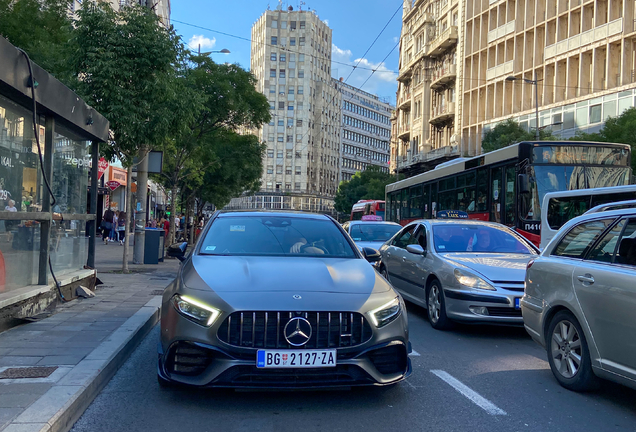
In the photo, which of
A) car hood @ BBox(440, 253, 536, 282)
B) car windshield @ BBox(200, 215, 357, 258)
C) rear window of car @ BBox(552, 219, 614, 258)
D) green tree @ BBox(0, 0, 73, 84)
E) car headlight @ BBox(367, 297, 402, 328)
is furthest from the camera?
green tree @ BBox(0, 0, 73, 84)

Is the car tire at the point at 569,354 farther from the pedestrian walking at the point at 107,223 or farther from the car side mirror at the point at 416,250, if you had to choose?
the pedestrian walking at the point at 107,223

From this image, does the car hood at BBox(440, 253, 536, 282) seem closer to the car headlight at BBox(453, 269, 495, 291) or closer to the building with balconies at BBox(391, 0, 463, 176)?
the car headlight at BBox(453, 269, 495, 291)

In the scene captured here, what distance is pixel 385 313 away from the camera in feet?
15.0

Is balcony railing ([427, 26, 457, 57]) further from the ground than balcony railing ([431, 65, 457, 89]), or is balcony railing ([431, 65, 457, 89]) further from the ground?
balcony railing ([427, 26, 457, 57])

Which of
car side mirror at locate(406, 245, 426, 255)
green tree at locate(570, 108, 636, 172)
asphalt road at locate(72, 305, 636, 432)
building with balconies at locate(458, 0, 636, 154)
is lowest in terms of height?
asphalt road at locate(72, 305, 636, 432)

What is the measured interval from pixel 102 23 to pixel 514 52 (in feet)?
125

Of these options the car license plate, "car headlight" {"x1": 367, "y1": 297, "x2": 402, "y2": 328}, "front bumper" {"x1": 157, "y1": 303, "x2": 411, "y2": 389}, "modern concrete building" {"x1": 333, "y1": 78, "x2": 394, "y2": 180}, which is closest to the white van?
"car headlight" {"x1": 367, "y1": 297, "x2": 402, "y2": 328}

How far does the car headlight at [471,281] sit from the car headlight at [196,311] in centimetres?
404

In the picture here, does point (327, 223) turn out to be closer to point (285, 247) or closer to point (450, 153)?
point (285, 247)

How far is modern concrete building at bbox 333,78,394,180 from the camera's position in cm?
12694

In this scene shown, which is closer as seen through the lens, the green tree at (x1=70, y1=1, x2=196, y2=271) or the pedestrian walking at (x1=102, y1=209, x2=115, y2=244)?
the green tree at (x1=70, y1=1, x2=196, y2=271)

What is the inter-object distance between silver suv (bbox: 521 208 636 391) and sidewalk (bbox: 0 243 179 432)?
3.82 m

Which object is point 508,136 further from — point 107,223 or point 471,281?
point 471,281

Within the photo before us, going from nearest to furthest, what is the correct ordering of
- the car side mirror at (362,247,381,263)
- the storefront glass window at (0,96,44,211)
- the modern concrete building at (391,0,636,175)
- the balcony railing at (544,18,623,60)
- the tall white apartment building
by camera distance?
1. the car side mirror at (362,247,381,263)
2. the storefront glass window at (0,96,44,211)
3. the balcony railing at (544,18,623,60)
4. the modern concrete building at (391,0,636,175)
5. the tall white apartment building
